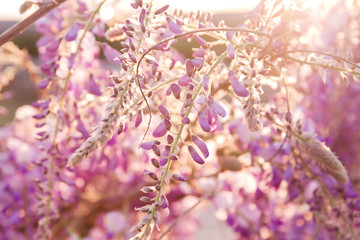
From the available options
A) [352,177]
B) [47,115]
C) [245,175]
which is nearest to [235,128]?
[245,175]

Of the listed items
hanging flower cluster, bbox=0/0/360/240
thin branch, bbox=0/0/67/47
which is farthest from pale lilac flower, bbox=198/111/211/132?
thin branch, bbox=0/0/67/47

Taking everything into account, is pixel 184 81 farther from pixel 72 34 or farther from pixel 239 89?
pixel 72 34

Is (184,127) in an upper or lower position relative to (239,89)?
lower

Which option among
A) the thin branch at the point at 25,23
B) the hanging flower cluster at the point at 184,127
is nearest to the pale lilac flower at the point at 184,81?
the hanging flower cluster at the point at 184,127

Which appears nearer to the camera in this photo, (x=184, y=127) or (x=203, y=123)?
(x=203, y=123)

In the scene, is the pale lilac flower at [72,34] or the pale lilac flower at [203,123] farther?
the pale lilac flower at [72,34]

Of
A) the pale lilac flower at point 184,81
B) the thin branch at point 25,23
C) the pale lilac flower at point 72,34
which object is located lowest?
the pale lilac flower at point 72,34

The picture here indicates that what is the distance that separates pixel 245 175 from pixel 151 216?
26.8 inches

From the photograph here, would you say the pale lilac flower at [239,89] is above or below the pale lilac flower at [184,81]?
below

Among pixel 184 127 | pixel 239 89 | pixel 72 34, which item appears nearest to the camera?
pixel 239 89

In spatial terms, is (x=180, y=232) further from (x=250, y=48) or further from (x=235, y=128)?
(x=250, y=48)

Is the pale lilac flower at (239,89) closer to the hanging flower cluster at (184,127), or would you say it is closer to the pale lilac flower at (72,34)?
the hanging flower cluster at (184,127)

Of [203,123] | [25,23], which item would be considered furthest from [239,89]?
[25,23]

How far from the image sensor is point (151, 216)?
44 cm
